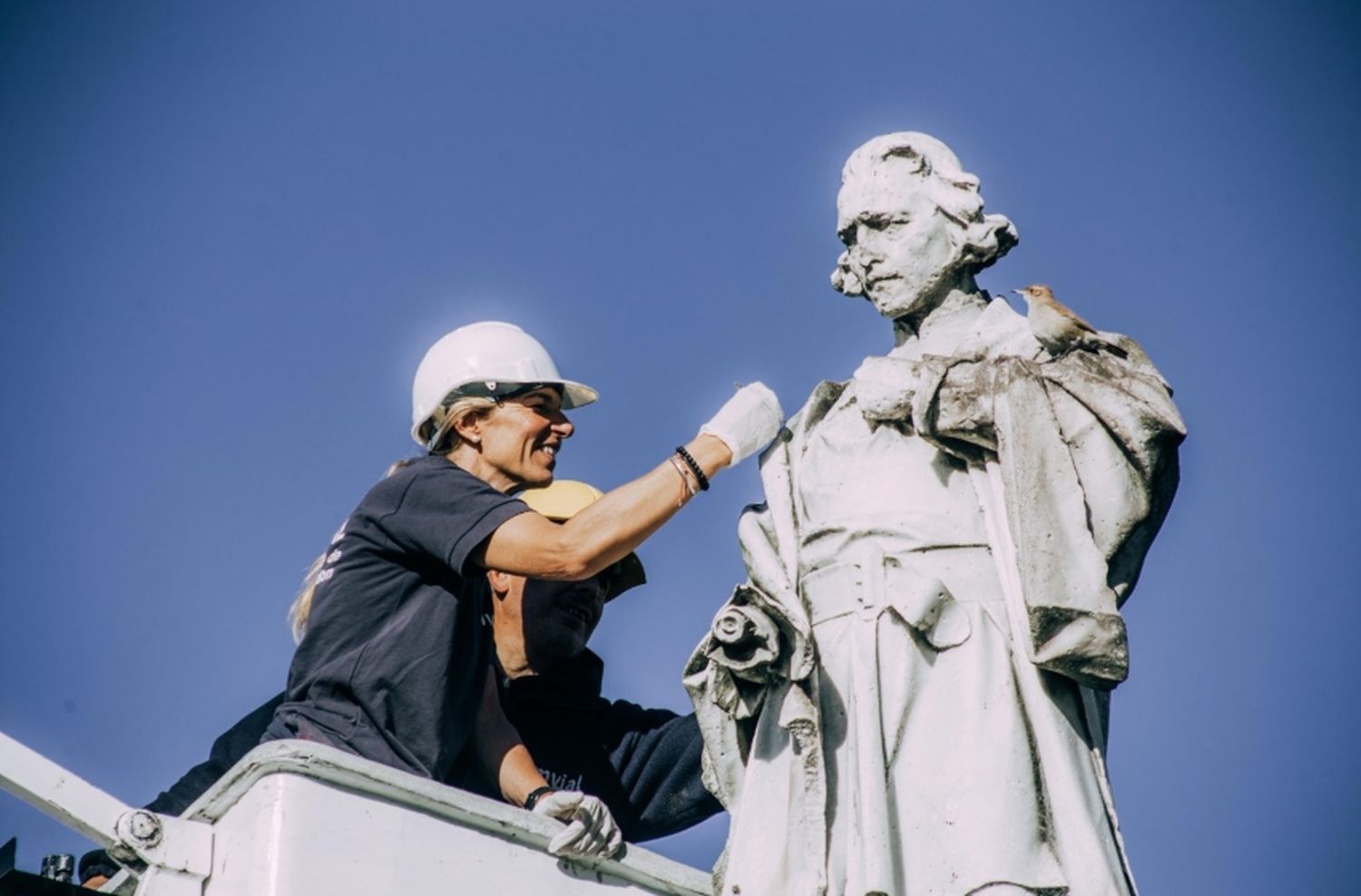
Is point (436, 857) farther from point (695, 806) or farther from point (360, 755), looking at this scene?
point (695, 806)

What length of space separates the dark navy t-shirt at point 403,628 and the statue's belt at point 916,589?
1631 mm

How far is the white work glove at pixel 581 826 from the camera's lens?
10.2m

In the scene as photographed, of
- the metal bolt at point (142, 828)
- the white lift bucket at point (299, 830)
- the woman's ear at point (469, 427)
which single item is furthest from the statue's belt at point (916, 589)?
the woman's ear at point (469, 427)

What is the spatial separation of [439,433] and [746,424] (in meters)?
1.75

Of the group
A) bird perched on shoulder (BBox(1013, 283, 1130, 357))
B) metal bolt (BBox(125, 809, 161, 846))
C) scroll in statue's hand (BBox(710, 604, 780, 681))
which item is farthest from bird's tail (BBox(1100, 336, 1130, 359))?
metal bolt (BBox(125, 809, 161, 846))

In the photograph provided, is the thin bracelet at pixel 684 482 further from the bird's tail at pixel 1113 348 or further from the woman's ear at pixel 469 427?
the bird's tail at pixel 1113 348

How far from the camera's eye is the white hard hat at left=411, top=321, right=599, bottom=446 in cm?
1202

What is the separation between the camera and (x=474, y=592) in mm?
11195

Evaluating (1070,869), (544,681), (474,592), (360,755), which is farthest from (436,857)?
(544,681)

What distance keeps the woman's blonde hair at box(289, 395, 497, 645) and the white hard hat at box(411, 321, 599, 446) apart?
3cm

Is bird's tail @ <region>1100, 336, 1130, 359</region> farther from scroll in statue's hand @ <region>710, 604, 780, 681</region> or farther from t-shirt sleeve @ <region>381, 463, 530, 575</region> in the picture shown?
t-shirt sleeve @ <region>381, 463, 530, 575</region>

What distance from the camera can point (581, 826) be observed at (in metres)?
10.3

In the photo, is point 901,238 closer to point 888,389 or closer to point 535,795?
point 888,389

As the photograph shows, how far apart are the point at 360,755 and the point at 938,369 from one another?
2.58 metres
